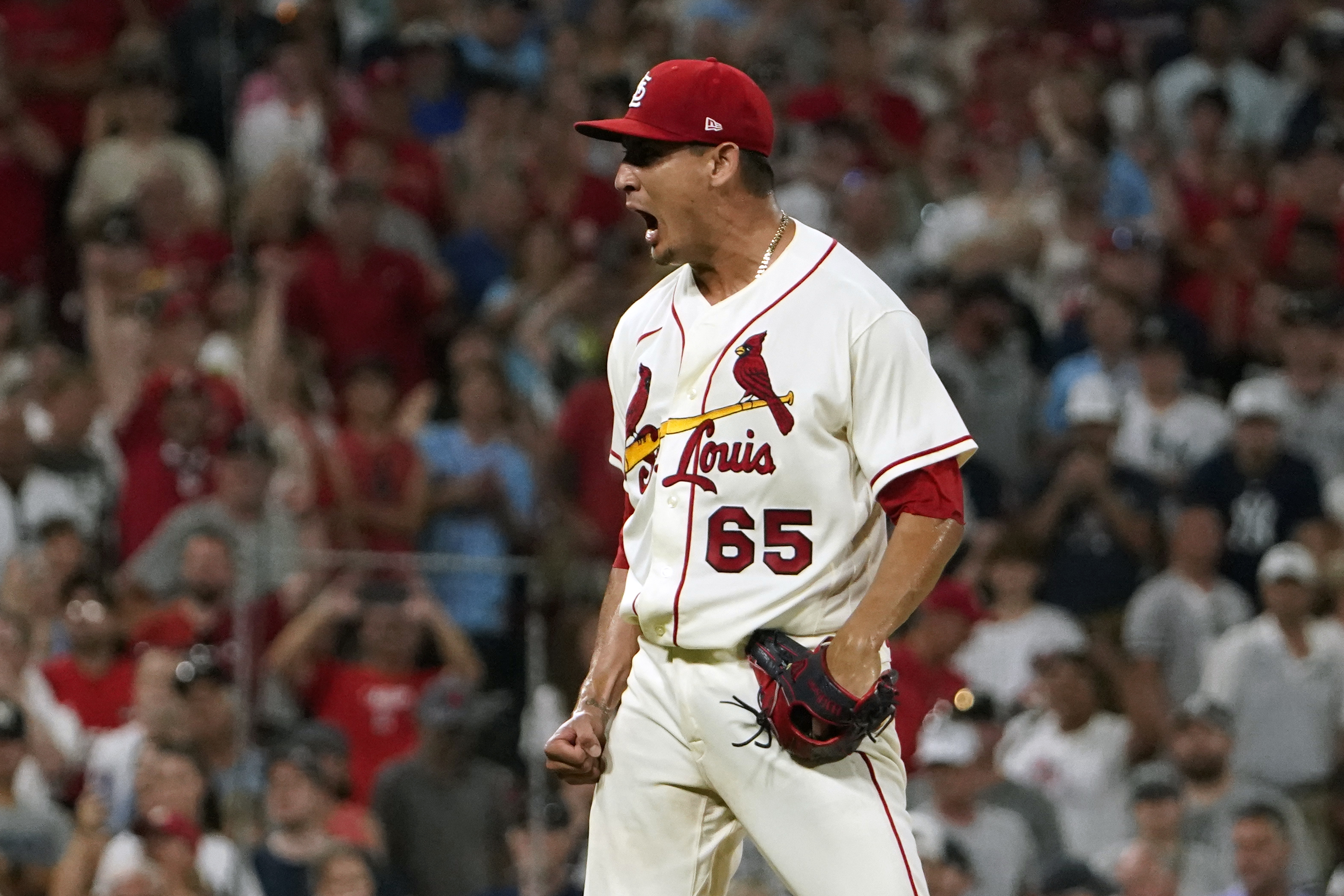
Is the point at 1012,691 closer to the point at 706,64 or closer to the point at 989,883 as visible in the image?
the point at 989,883

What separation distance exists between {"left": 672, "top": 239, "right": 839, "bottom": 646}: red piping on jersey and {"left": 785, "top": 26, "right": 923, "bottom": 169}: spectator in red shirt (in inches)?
309

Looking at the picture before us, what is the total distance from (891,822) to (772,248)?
1080mm

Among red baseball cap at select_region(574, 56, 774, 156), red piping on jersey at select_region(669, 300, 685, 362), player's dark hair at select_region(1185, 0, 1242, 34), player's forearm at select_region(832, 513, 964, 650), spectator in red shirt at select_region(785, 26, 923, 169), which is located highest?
player's dark hair at select_region(1185, 0, 1242, 34)

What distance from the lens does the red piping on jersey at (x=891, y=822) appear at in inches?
144

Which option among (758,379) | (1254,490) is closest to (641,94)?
(758,379)

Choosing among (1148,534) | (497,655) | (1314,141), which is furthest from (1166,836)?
(1314,141)

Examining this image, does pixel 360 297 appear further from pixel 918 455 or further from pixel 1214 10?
pixel 918 455

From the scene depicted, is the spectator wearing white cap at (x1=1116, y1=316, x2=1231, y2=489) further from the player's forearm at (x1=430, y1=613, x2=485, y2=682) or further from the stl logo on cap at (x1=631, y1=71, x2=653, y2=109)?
the stl logo on cap at (x1=631, y1=71, x2=653, y2=109)

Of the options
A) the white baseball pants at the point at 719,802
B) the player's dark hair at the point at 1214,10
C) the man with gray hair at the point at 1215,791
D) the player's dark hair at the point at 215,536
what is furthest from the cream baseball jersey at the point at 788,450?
the player's dark hair at the point at 1214,10

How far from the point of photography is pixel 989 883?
24.7 ft

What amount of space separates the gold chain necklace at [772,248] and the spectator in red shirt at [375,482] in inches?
201

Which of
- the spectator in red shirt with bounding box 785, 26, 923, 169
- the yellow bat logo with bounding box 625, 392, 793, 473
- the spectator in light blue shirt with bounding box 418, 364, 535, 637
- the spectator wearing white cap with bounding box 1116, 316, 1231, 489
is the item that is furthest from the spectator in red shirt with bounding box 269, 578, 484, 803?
the spectator in red shirt with bounding box 785, 26, 923, 169

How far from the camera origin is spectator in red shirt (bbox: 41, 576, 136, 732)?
7.99 meters

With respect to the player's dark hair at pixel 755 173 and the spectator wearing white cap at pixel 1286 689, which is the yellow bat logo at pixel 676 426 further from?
the spectator wearing white cap at pixel 1286 689
